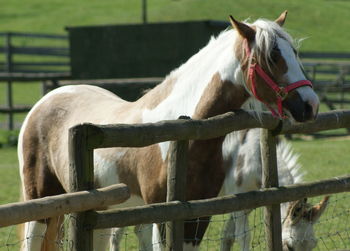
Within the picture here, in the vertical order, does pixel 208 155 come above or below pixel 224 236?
above

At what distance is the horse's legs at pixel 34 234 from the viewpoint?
5.62 meters

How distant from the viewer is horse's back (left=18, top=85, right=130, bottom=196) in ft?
18.8

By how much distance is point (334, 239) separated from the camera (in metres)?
7.20

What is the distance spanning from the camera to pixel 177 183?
4.14 m

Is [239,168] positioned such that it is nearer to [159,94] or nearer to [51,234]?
[159,94]

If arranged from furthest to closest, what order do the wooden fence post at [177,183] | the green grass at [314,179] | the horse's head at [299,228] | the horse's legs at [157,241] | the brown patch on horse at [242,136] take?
the green grass at [314,179] → the brown patch on horse at [242,136] → the horse's head at [299,228] → the horse's legs at [157,241] → the wooden fence post at [177,183]

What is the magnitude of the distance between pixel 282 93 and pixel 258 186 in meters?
1.72

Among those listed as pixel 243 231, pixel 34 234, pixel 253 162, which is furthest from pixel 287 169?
pixel 34 234

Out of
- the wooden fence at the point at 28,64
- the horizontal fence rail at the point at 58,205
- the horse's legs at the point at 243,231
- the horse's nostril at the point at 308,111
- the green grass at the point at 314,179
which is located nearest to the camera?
the horizontal fence rail at the point at 58,205

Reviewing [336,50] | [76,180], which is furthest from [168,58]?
[336,50]

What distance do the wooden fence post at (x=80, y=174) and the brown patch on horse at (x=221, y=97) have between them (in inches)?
53.4

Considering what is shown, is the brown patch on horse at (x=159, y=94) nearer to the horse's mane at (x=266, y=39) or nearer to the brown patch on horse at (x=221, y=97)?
the brown patch on horse at (x=221, y=97)

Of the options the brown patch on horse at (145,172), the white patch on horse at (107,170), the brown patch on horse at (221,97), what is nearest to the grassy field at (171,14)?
the white patch on horse at (107,170)

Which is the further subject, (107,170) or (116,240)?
(116,240)
